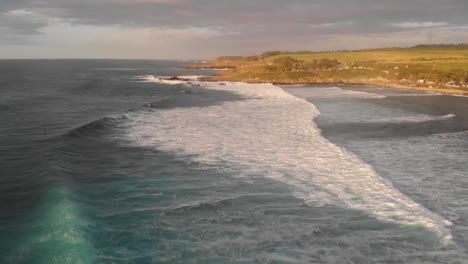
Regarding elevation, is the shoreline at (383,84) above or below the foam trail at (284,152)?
above

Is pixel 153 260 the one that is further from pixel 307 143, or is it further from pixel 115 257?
pixel 307 143

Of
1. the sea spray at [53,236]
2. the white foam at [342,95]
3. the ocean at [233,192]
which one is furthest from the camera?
the white foam at [342,95]

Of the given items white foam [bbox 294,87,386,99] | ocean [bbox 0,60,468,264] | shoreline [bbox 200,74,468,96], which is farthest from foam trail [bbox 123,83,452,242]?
shoreline [bbox 200,74,468,96]

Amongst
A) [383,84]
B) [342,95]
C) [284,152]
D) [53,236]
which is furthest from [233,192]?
[383,84]

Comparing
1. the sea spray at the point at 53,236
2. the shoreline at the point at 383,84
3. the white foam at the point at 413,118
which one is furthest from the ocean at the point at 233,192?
the shoreline at the point at 383,84

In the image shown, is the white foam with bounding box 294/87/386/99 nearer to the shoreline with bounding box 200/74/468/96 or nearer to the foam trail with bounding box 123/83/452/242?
the shoreline with bounding box 200/74/468/96

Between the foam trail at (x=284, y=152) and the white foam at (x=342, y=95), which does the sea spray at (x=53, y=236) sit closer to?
the foam trail at (x=284, y=152)

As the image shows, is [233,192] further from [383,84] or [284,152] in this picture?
[383,84]
